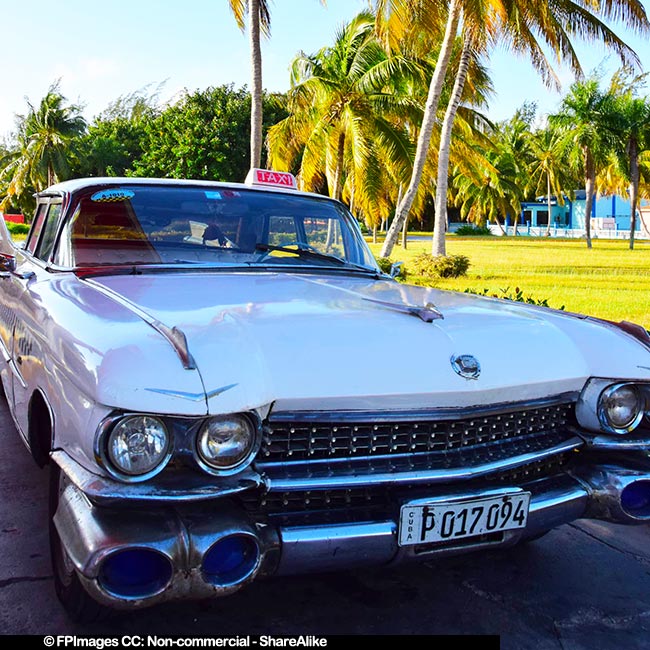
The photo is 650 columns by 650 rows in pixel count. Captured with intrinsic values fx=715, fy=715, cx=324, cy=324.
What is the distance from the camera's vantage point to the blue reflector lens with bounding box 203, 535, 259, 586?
211cm

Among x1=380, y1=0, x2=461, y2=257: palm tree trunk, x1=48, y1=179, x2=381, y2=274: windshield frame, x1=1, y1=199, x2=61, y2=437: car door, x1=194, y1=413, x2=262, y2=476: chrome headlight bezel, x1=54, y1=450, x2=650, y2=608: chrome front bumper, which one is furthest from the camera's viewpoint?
x1=380, y1=0, x2=461, y2=257: palm tree trunk

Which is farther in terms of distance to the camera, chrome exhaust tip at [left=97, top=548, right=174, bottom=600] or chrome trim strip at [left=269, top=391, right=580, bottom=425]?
chrome trim strip at [left=269, top=391, right=580, bottom=425]

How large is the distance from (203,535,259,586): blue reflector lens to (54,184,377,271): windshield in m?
1.79

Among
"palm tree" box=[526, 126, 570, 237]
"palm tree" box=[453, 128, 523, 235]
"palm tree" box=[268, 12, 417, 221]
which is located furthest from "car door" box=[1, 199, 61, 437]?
"palm tree" box=[526, 126, 570, 237]

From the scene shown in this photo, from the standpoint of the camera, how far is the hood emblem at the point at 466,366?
2465 millimetres

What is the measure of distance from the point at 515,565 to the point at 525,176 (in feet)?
191

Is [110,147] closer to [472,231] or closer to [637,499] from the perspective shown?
[472,231]

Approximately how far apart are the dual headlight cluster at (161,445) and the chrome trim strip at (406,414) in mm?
119

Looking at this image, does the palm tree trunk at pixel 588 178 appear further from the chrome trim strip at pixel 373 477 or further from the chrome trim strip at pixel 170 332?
the chrome trim strip at pixel 170 332

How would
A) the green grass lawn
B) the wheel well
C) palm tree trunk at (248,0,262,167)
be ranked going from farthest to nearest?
palm tree trunk at (248,0,262,167) < the green grass lawn < the wheel well

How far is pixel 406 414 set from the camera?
7.82ft

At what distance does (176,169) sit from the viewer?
3172cm

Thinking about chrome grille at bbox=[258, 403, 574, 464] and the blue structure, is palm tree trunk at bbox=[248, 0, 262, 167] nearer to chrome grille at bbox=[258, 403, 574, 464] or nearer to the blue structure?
chrome grille at bbox=[258, 403, 574, 464]

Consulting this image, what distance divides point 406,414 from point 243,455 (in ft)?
1.85
